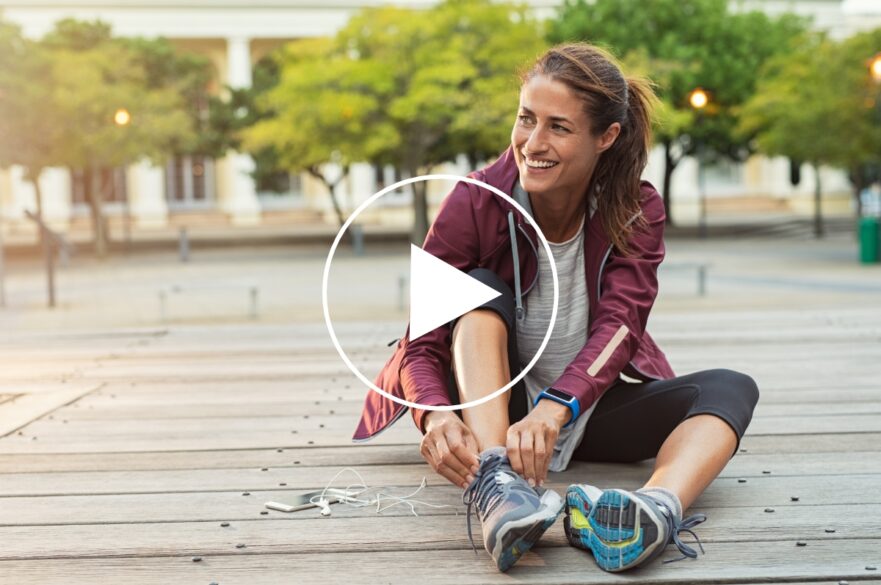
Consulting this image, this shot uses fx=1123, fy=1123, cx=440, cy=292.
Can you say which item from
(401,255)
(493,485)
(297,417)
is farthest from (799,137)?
(493,485)

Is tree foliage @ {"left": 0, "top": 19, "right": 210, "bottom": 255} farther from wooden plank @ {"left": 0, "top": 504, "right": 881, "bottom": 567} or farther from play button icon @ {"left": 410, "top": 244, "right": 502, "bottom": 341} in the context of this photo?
wooden plank @ {"left": 0, "top": 504, "right": 881, "bottom": 567}

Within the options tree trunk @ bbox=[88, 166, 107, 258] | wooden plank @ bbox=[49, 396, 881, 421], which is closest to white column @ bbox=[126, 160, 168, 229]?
tree trunk @ bbox=[88, 166, 107, 258]

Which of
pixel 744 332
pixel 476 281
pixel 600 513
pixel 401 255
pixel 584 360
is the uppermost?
pixel 476 281

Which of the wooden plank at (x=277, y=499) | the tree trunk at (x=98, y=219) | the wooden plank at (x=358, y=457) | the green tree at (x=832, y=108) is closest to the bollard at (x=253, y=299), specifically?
the wooden plank at (x=358, y=457)

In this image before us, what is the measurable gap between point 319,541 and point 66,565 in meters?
Answer: 0.61

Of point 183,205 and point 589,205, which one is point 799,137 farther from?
point 183,205

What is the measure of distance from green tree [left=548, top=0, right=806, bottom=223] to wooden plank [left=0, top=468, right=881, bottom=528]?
1238 inches

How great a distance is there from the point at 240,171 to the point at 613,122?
4427cm

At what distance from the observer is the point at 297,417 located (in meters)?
4.69

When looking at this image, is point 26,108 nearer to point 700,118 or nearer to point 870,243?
point 870,243

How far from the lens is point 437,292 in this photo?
3.30 m

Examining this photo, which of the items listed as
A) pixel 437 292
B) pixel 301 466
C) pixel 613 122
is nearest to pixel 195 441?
pixel 301 466

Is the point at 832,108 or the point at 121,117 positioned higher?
the point at 121,117

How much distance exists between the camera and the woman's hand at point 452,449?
2.83 m
